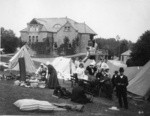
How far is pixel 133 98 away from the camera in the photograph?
13.4 meters

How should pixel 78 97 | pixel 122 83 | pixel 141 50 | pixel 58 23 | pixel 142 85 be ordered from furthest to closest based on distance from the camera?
pixel 58 23 → pixel 141 50 → pixel 142 85 → pixel 78 97 → pixel 122 83

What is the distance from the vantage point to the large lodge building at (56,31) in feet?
159

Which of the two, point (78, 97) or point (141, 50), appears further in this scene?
point (141, 50)

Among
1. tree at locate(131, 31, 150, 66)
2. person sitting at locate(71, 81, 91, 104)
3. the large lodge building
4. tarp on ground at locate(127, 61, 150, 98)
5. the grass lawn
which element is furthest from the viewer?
the large lodge building

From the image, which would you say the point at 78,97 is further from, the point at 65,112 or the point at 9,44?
the point at 9,44

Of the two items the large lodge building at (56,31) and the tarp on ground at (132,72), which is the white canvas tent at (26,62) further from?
the large lodge building at (56,31)

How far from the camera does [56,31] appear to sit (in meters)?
49.4

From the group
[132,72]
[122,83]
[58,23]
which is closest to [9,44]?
[58,23]

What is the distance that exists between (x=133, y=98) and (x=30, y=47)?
37.5 m

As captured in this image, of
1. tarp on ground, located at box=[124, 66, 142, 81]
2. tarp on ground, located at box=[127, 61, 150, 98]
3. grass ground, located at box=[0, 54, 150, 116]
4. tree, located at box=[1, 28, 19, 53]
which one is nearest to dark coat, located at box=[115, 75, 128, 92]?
grass ground, located at box=[0, 54, 150, 116]

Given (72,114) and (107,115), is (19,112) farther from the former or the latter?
(107,115)

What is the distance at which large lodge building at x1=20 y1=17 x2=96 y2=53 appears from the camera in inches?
1908

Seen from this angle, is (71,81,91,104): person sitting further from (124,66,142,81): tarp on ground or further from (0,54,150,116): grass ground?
(124,66,142,81): tarp on ground

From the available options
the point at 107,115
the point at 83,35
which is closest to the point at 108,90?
the point at 107,115
